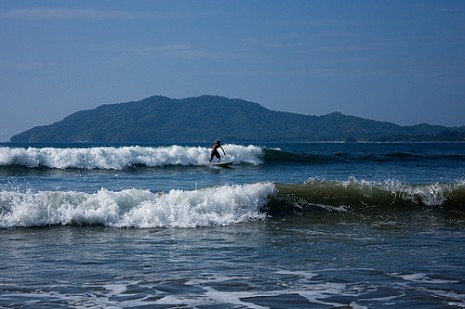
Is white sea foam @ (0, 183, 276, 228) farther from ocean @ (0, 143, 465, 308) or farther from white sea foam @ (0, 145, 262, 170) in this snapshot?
white sea foam @ (0, 145, 262, 170)

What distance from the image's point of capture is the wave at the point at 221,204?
15.9 meters

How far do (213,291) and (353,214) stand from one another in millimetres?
9942

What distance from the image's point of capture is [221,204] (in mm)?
17469

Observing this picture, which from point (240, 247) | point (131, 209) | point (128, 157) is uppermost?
point (128, 157)

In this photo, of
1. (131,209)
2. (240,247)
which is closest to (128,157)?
(131,209)

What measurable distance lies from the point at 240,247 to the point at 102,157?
30.6 metres

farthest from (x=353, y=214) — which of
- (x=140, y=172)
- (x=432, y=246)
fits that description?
(x=140, y=172)

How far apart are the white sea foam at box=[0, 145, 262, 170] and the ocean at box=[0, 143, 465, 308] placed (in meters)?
16.4

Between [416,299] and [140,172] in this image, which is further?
[140,172]

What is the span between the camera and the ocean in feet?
28.9

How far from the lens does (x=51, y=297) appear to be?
870cm

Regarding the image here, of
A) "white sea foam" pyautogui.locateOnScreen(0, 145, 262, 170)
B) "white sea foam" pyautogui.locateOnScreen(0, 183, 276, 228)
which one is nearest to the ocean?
"white sea foam" pyautogui.locateOnScreen(0, 183, 276, 228)

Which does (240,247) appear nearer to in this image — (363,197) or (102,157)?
A: (363,197)

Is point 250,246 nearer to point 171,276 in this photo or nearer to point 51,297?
point 171,276
